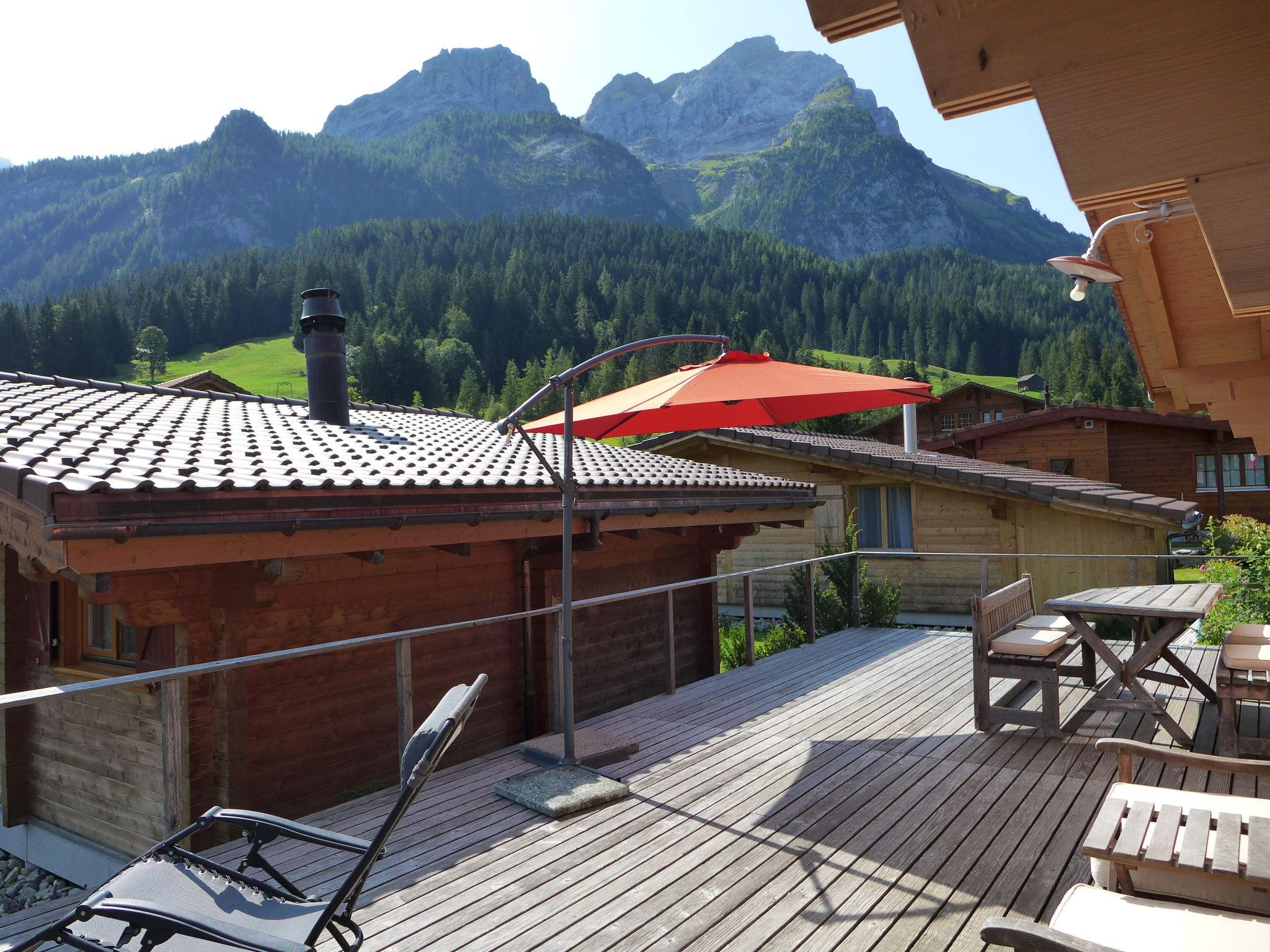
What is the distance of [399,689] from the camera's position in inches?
177

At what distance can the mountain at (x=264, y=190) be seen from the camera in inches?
4343

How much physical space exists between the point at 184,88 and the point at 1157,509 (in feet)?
361

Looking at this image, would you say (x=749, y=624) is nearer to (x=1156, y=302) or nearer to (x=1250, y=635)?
(x=1250, y=635)

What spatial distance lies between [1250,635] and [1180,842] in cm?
338

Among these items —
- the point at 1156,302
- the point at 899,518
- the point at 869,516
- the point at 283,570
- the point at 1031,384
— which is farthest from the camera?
the point at 1031,384

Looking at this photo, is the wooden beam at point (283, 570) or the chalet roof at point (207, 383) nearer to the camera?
the wooden beam at point (283, 570)

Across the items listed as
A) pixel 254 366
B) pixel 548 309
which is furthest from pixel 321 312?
pixel 548 309

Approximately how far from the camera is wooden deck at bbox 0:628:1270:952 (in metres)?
2.95

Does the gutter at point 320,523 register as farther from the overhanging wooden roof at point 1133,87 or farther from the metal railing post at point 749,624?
the overhanging wooden roof at point 1133,87

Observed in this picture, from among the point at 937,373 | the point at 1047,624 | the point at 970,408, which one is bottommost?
the point at 1047,624

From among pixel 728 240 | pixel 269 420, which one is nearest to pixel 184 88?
pixel 728 240

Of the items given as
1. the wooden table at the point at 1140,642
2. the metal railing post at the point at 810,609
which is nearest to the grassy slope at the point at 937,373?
the metal railing post at the point at 810,609

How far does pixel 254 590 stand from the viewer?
5.32 m

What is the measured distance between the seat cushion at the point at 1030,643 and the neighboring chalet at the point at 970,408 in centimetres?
3084
